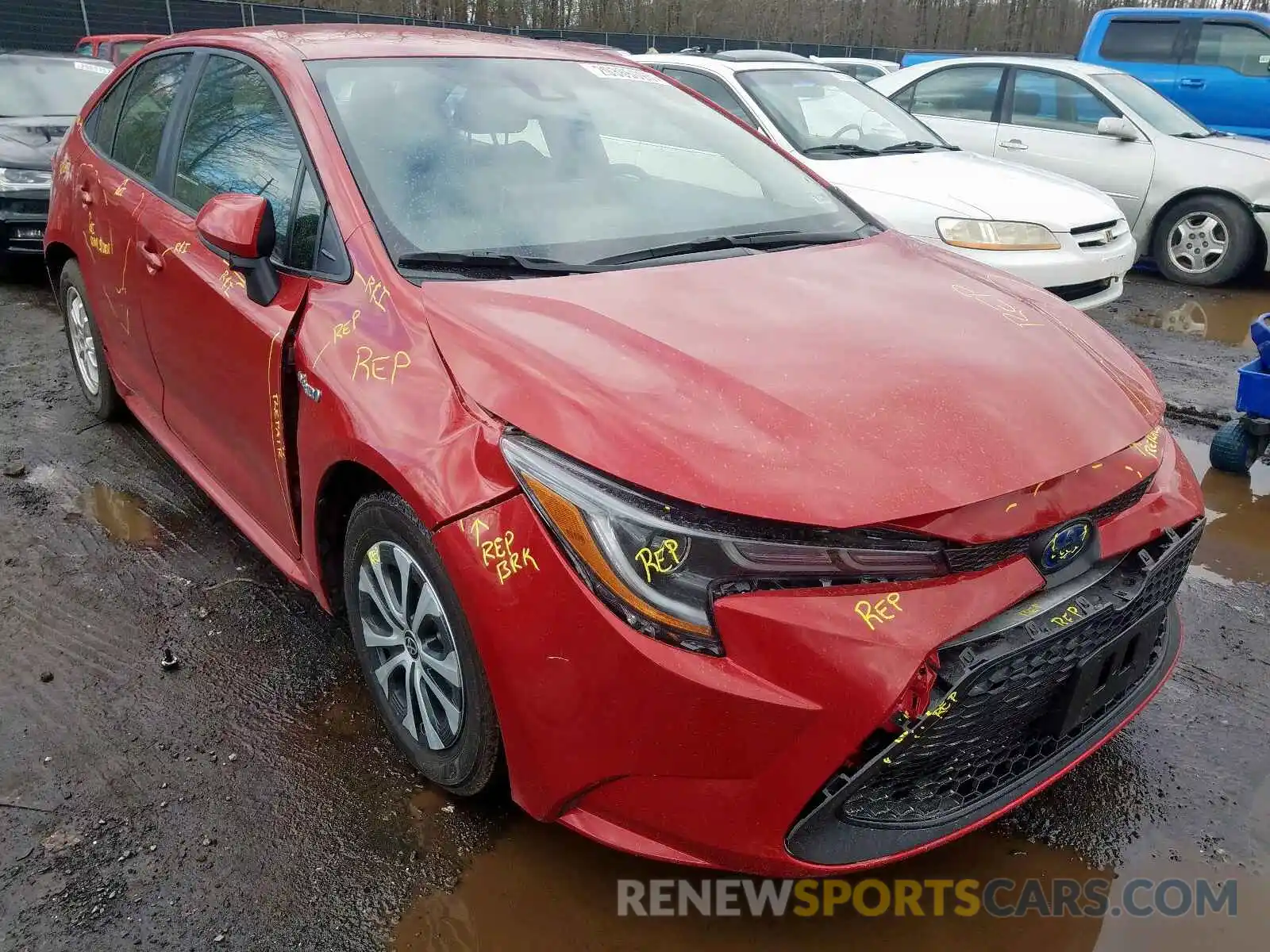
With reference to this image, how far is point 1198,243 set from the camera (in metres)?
7.64

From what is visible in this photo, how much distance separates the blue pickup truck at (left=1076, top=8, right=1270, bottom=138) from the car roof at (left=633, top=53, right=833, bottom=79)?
5284 millimetres

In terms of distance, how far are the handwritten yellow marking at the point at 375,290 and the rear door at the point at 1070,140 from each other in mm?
6852

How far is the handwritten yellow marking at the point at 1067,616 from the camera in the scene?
177 centimetres

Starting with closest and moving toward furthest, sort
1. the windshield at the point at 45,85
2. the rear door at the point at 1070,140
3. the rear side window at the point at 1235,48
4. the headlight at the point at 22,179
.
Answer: the headlight at the point at 22,179 → the rear door at the point at 1070,140 → the windshield at the point at 45,85 → the rear side window at the point at 1235,48

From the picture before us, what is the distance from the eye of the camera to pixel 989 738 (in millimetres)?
1827

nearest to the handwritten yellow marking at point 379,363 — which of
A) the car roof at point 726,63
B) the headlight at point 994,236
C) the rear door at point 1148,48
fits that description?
the headlight at point 994,236

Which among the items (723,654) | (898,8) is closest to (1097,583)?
(723,654)

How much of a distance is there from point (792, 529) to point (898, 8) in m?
38.6

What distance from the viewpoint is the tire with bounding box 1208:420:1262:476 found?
4.06 meters

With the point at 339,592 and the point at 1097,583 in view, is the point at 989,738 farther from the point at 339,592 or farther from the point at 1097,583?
the point at 339,592

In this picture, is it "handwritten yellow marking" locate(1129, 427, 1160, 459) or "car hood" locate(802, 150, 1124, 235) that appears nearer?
"handwritten yellow marking" locate(1129, 427, 1160, 459)

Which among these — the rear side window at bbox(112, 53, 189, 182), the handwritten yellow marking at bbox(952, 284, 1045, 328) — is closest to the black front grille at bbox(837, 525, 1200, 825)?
the handwritten yellow marking at bbox(952, 284, 1045, 328)

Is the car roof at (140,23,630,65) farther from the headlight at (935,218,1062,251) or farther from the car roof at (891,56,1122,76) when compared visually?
the car roof at (891,56,1122,76)

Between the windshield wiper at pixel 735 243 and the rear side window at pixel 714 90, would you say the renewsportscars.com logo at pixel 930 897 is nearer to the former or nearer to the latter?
the windshield wiper at pixel 735 243
